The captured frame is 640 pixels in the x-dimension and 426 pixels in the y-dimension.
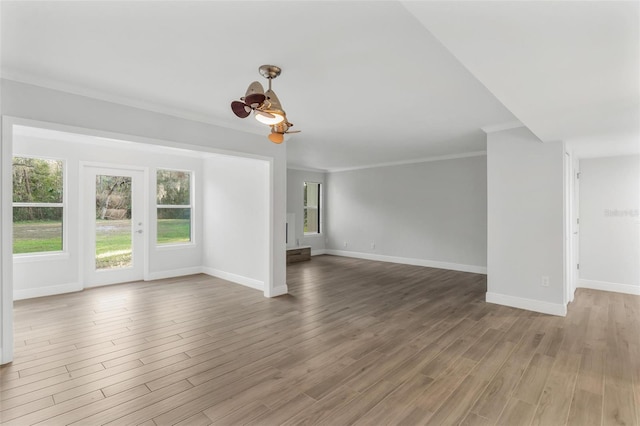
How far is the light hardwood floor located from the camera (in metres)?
2.07

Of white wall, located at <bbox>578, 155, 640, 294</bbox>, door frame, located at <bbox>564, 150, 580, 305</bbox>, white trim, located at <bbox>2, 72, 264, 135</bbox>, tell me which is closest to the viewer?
white trim, located at <bbox>2, 72, 264, 135</bbox>

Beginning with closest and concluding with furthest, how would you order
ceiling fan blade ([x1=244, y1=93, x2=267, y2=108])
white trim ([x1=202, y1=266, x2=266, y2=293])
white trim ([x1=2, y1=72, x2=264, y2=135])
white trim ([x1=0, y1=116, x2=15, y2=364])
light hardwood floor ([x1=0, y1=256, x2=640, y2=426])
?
1. light hardwood floor ([x1=0, y1=256, x2=640, y2=426])
2. ceiling fan blade ([x1=244, y1=93, x2=267, y2=108])
3. white trim ([x1=0, y1=116, x2=15, y2=364])
4. white trim ([x1=2, y1=72, x2=264, y2=135])
5. white trim ([x1=202, y1=266, x2=266, y2=293])

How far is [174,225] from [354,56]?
16.9 feet

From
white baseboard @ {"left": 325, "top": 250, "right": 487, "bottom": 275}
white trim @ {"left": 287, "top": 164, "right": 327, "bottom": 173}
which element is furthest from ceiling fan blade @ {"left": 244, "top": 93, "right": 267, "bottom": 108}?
white trim @ {"left": 287, "top": 164, "right": 327, "bottom": 173}

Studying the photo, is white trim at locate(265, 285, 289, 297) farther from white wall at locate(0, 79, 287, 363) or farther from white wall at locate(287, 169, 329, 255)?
white wall at locate(287, 169, 329, 255)

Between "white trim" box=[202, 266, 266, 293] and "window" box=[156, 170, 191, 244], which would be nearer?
"white trim" box=[202, 266, 266, 293]

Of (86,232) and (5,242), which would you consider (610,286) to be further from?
(86,232)

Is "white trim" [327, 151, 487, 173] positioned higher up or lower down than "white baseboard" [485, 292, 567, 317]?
higher up

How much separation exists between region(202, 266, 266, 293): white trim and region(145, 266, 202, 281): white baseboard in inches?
6.1

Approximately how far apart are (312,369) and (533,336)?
7.91 ft

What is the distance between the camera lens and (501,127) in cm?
424

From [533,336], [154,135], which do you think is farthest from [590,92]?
[154,135]

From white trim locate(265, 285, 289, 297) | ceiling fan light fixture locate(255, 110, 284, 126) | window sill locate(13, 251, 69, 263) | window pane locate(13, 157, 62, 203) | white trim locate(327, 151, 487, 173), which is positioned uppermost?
white trim locate(327, 151, 487, 173)

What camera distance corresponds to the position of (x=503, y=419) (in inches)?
78.6
